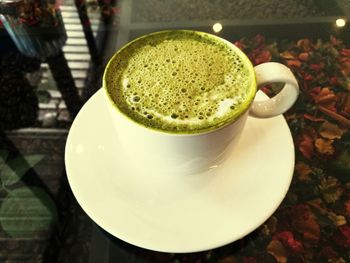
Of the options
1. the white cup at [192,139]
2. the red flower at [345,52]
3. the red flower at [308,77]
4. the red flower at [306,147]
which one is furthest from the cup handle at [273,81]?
the red flower at [345,52]

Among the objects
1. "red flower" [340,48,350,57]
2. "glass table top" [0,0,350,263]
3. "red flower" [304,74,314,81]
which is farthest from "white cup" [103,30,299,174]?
"red flower" [340,48,350,57]

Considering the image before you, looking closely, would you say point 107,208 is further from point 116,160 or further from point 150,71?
point 150,71

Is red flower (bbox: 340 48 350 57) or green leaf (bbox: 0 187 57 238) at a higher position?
red flower (bbox: 340 48 350 57)

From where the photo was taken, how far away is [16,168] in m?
0.63

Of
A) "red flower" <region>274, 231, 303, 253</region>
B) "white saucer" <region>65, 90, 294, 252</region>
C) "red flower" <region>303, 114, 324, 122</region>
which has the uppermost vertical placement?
"white saucer" <region>65, 90, 294, 252</region>

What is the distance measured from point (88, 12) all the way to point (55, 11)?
0.30 feet

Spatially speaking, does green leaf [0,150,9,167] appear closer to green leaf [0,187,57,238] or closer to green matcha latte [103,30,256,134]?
green leaf [0,187,57,238]

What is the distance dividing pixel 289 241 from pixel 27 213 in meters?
0.42

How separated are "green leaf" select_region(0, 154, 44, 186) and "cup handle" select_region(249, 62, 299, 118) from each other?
40 cm

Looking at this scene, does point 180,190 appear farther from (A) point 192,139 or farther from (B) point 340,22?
(B) point 340,22

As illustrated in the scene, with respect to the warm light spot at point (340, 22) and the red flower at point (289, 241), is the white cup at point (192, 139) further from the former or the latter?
the warm light spot at point (340, 22)

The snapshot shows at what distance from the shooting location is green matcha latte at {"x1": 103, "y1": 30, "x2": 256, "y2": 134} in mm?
465

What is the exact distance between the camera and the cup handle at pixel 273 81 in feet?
1.56

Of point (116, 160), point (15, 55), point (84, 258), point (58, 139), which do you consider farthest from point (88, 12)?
point (84, 258)
